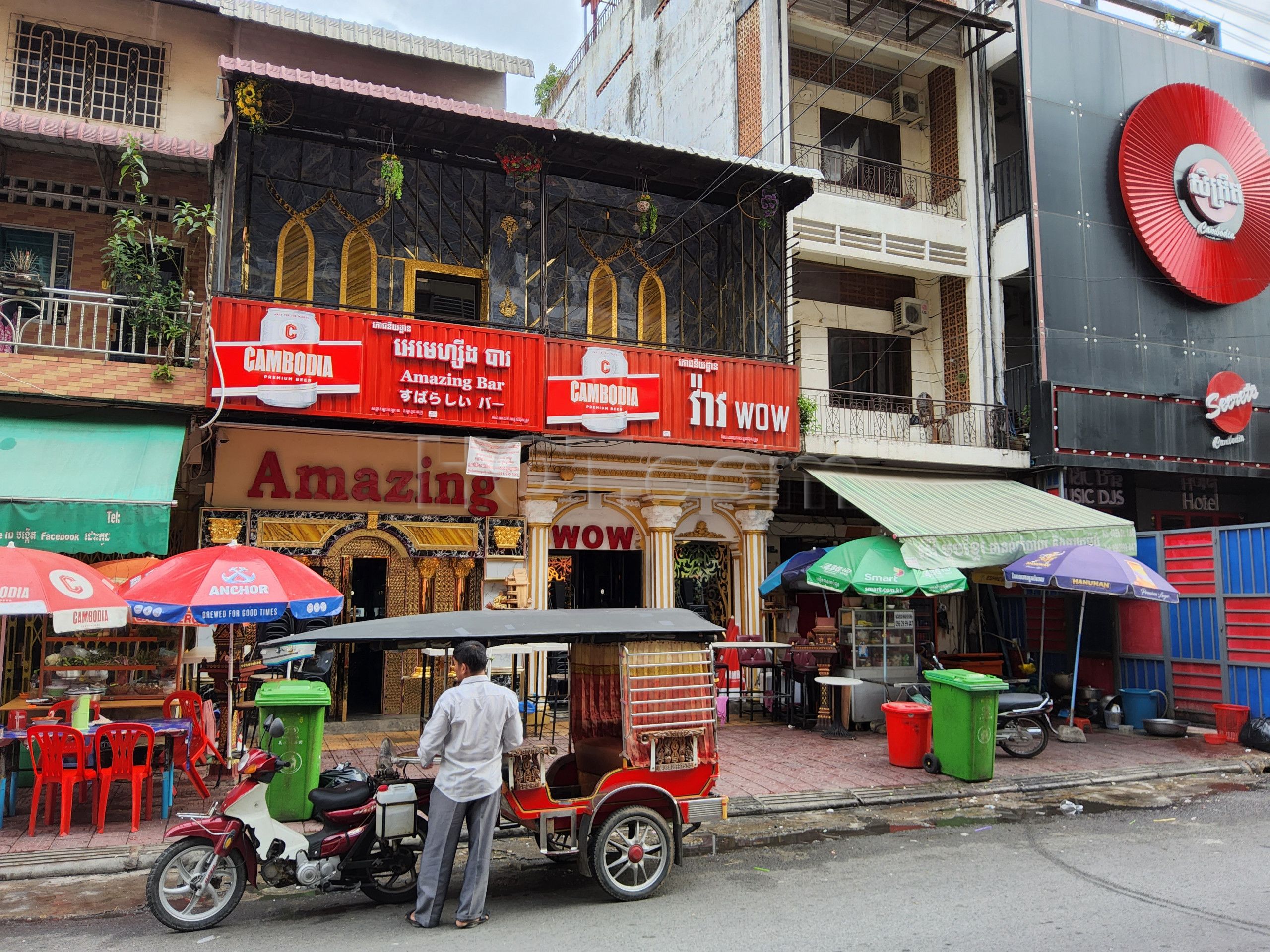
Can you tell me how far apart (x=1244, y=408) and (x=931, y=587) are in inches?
396

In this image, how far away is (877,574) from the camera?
12.6 meters

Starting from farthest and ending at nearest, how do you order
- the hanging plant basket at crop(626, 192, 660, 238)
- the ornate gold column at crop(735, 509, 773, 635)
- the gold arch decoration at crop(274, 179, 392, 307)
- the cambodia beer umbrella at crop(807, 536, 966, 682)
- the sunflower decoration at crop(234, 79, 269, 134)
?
1. the ornate gold column at crop(735, 509, 773, 635)
2. the hanging plant basket at crop(626, 192, 660, 238)
3. the gold arch decoration at crop(274, 179, 392, 307)
4. the cambodia beer umbrella at crop(807, 536, 966, 682)
5. the sunflower decoration at crop(234, 79, 269, 134)

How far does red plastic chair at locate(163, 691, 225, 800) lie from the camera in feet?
28.4

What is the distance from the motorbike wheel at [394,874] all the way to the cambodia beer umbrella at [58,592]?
128 inches

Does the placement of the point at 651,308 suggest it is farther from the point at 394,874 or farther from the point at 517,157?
the point at 394,874

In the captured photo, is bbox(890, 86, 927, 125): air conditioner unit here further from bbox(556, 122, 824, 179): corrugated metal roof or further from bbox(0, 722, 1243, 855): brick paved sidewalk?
bbox(0, 722, 1243, 855): brick paved sidewalk

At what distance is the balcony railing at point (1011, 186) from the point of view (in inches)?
690

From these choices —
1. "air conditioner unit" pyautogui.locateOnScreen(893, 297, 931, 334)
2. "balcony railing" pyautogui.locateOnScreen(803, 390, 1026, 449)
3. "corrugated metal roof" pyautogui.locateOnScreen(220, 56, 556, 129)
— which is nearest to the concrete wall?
"air conditioner unit" pyautogui.locateOnScreen(893, 297, 931, 334)

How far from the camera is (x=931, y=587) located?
41.5ft

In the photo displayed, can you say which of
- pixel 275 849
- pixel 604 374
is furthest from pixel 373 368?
pixel 275 849

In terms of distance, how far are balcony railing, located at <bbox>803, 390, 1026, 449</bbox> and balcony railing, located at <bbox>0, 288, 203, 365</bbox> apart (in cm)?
999

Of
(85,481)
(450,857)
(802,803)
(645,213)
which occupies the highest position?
(645,213)

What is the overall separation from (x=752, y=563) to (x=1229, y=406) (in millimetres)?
10081

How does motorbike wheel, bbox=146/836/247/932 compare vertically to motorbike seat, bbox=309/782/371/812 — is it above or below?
below
